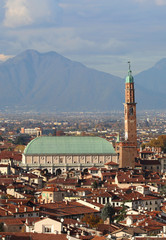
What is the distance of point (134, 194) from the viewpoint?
61469 millimetres

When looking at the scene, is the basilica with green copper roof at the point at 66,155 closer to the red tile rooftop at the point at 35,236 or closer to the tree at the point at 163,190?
the tree at the point at 163,190

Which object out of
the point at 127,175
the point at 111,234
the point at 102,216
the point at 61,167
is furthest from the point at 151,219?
the point at 61,167

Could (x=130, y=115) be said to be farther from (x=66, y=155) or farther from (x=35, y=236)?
(x=35, y=236)

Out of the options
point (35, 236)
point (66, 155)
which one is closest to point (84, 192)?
point (35, 236)

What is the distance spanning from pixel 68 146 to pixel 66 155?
187 centimetres

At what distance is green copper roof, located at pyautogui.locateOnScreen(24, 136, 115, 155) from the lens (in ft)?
341

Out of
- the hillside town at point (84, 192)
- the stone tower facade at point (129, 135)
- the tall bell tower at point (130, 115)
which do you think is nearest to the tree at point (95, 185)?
the hillside town at point (84, 192)

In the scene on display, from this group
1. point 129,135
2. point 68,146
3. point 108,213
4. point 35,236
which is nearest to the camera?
point 35,236

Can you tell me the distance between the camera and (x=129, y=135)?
10819 cm

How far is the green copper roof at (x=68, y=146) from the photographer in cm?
10400

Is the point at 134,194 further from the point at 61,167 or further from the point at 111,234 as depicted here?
the point at 61,167

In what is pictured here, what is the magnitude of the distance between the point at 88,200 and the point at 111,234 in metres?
19.3

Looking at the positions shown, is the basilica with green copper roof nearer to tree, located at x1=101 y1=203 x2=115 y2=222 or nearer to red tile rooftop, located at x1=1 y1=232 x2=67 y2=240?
tree, located at x1=101 y1=203 x2=115 y2=222

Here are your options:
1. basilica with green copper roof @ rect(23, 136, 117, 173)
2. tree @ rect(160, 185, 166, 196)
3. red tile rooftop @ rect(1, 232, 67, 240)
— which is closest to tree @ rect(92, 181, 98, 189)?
tree @ rect(160, 185, 166, 196)
